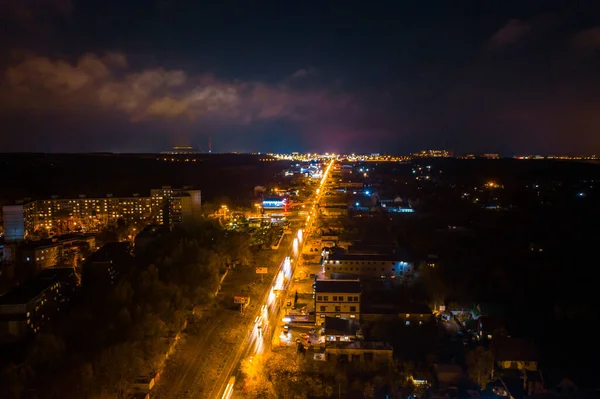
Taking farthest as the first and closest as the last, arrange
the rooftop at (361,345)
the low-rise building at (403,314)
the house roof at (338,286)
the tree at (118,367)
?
1. the house roof at (338,286)
2. the low-rise building at (403,314)
3. the rooftop at (361,345)
4. the tree at (118,367)

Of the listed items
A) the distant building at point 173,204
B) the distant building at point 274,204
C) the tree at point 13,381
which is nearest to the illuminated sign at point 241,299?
the tree at point 13,381

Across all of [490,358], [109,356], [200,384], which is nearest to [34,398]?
[109,356]

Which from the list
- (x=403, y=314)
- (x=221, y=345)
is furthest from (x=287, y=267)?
(x=221, y=345)

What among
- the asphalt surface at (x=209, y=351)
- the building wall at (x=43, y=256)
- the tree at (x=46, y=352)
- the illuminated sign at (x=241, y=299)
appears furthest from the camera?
the building wall at (x=43, y=256)

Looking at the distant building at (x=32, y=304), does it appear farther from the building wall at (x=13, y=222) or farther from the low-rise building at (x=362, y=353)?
the building wall at (x=13, y=222)

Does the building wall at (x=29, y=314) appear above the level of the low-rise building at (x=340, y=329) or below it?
above

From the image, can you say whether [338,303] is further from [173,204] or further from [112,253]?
[173,204]
